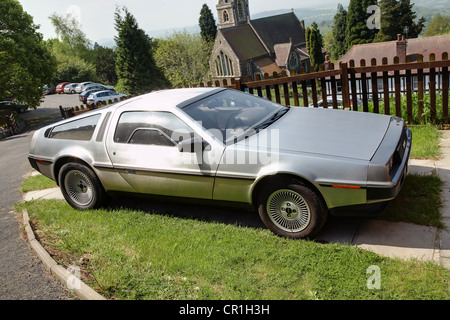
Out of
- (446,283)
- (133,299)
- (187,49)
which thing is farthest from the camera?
(187,49)

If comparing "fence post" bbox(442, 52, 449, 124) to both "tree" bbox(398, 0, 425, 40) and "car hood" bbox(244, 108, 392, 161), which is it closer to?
"car hood" bbox(244, 108, 392, 161)

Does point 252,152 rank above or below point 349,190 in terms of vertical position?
above

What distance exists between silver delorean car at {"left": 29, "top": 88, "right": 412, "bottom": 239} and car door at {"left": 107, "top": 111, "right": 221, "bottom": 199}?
0.01m

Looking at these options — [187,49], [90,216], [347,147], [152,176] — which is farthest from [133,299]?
[187,49]

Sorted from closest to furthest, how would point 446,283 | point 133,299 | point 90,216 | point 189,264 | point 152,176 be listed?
point 446,283, point 133,299, point 189,264, point 152,176, point 90,216

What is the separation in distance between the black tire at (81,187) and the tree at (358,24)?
68017mm

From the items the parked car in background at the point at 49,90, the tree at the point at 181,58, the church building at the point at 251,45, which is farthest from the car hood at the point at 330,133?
the church building at the point at 251,45

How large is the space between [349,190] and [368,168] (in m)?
0.28

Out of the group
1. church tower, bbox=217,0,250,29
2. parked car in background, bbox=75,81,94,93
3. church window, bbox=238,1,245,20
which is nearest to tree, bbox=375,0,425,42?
church tower, bbox=217,0,250,29

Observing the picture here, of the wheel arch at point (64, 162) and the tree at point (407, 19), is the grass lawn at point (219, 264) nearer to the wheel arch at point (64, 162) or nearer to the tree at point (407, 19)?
the wheel arch at point (64, 162)

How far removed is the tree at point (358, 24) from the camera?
6406 centimetres

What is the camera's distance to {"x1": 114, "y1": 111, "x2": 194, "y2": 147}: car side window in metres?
4.54

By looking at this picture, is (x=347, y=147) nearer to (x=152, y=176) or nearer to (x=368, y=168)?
(x=368, y=168)
